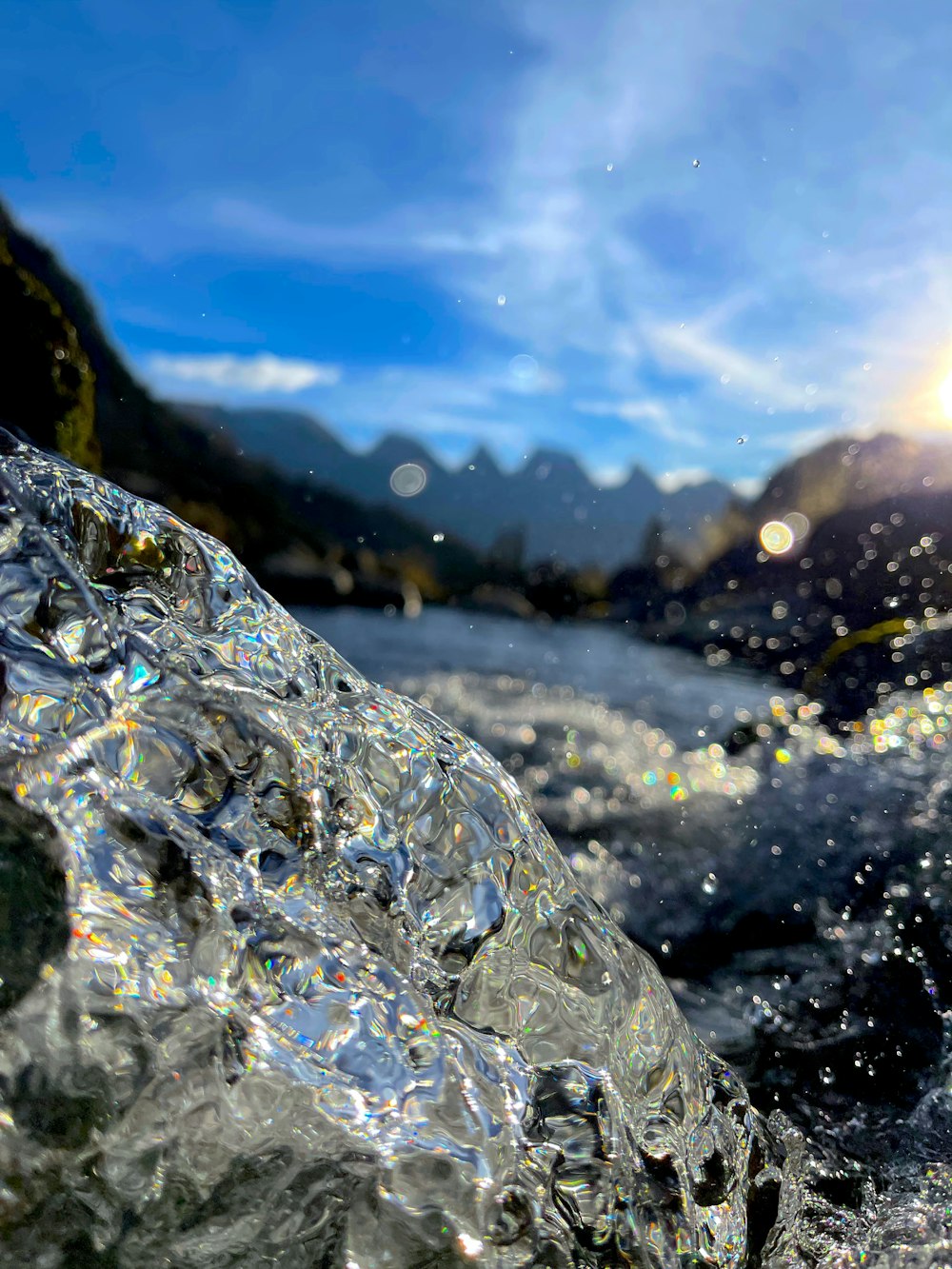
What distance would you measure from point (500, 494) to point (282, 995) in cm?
387

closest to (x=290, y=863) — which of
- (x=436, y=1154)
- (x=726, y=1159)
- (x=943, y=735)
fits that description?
(x=436, y=1154)

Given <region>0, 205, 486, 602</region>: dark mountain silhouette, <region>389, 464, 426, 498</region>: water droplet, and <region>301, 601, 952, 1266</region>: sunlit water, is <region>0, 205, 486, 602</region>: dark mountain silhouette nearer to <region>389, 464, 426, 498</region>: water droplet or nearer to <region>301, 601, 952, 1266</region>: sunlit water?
<region>389, 464, 426, 498</region>: water droplet

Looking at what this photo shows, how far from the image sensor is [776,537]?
11.4ft

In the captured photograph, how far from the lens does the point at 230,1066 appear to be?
791 mm

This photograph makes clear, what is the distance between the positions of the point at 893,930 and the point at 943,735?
1.01m

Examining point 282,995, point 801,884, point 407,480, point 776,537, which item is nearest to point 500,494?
point 407,480

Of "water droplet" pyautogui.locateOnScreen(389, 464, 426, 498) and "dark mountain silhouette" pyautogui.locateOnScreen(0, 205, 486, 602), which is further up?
"water droplet" pyautogui.locateOnScreen(389, 464, 426, 498)

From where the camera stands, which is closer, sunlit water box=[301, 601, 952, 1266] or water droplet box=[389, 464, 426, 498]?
sunlit water box=[301, 601, 952, 1266]

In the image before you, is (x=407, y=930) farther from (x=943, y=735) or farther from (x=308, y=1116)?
(x=943, y=735)

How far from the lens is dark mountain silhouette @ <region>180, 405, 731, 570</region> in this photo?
11.3ft

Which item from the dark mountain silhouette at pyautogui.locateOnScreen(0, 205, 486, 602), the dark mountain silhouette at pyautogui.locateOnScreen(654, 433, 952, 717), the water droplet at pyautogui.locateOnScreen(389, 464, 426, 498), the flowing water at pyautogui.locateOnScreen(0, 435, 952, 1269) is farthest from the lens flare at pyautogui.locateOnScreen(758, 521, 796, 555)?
the flowing water at pyautogui.locateOnScreen(0, 435, 952, 1269)

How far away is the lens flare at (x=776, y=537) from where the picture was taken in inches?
132

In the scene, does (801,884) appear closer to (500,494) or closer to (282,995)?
(282,995)

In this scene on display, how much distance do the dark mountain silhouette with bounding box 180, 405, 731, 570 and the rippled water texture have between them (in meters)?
2.50
